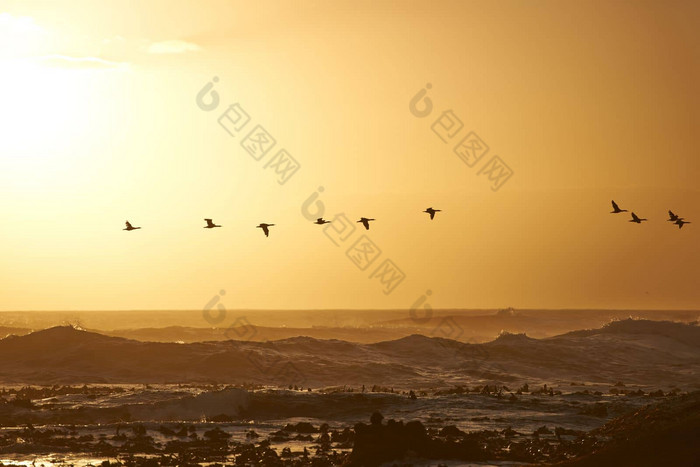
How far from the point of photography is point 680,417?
2798 centimetres

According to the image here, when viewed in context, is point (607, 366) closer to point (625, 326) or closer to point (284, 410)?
point (625, 326)

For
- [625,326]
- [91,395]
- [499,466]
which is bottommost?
[499,466]

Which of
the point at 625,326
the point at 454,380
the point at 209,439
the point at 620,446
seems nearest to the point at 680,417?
the point at 620,446

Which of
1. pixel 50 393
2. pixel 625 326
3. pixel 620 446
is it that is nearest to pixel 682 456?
pixel 620 446

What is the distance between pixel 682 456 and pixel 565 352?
2073 inches

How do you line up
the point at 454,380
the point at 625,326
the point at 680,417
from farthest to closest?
the point at 625,326, the point at 454,380, the point at 680,417

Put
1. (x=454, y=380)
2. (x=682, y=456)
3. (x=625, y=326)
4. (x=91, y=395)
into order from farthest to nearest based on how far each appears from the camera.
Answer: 1. (x=625, y=326)
2. (x=454, y=380)
3. (x=91, y=395)
4. (x=682, y=456)

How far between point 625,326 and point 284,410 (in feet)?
189

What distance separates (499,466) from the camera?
2825cm

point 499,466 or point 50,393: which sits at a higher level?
point 50,393

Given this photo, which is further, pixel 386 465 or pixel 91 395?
pixel 91 395

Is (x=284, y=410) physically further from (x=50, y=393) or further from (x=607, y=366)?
(x=607, y=366)

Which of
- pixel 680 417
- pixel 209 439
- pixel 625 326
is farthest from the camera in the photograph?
pixel 625 326

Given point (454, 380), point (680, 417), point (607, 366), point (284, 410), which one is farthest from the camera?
point (607, 366)
